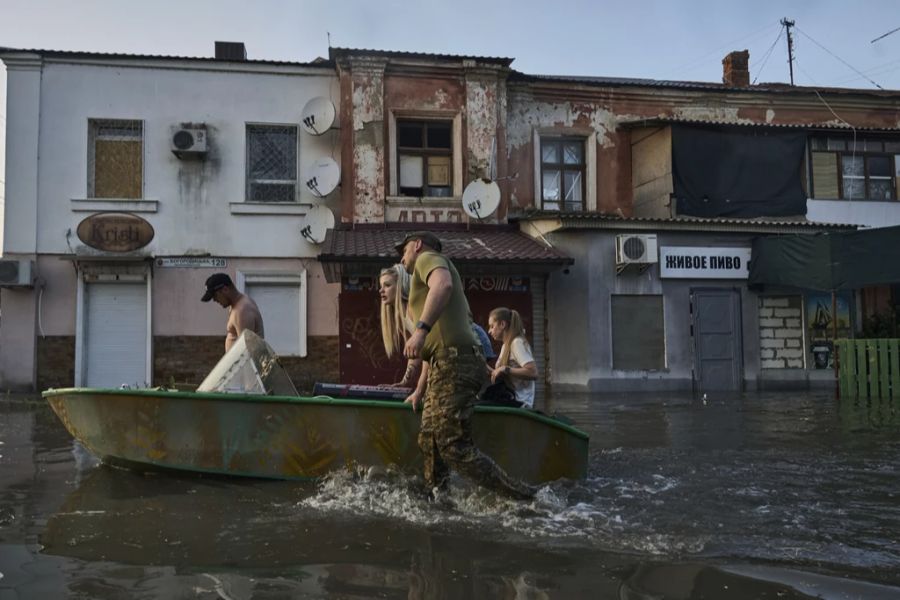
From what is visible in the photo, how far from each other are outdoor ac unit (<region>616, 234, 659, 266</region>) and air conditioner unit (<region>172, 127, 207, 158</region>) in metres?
8.76

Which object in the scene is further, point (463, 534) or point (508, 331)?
point (508, 331)

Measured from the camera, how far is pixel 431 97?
54.4ft

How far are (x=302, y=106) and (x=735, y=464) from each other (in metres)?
12.3

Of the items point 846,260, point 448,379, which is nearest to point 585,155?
point 846,260

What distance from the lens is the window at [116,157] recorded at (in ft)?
51.9

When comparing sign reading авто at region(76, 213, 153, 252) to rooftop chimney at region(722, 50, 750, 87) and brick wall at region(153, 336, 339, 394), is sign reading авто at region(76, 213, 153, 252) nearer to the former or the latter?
brick wall at region(153, 336, 339, 394)

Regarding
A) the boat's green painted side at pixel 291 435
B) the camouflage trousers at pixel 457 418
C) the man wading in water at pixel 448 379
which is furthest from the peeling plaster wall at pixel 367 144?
the camouflage trousers at pixel 457 418

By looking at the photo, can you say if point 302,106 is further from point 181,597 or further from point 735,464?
point 181,597

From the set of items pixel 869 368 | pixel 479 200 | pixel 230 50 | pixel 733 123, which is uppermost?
pixel 230 50

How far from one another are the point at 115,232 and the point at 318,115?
4.78 meters

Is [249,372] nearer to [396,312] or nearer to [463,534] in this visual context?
[396,312]

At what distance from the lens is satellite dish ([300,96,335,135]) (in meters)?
15.8

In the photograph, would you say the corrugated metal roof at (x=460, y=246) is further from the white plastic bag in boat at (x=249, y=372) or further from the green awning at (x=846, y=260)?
the white plastic bag in boat at (x=249, y=372)

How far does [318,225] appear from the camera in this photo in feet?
52.0
